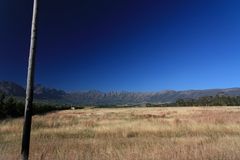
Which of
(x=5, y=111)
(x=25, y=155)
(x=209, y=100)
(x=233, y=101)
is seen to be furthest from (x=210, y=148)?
(x=209, y=100)

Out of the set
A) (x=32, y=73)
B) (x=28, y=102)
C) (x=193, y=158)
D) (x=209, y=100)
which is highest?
(x=209, y=100)

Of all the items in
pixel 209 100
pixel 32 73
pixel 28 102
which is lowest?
pixel 28 102

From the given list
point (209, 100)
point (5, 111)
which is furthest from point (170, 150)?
point (209, 100)

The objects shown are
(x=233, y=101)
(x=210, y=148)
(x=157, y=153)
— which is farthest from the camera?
(x=233, y=101)

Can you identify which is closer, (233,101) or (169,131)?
(169,131)

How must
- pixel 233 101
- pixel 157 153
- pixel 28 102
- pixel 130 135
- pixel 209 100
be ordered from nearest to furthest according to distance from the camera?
pixel 28 102 → pixel 157 153 → pixel 130 135 → pixel 233 101 → pixel 209 100

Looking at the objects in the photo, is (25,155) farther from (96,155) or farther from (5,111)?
(5,111)

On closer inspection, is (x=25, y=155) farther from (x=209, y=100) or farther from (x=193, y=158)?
(x=209, y=100)

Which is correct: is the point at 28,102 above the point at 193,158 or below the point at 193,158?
above

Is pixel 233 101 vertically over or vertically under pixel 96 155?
over

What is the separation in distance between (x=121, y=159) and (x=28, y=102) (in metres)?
3.05

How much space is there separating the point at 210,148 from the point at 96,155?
372 centimetres

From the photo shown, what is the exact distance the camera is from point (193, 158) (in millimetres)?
10414

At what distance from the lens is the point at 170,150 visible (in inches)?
463
